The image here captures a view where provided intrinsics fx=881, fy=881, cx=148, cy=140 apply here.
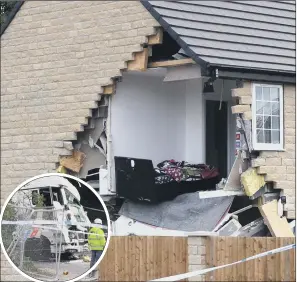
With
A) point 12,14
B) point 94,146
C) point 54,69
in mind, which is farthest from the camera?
point 12,14

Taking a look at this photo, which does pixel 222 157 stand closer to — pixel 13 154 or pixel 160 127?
pixel 160 127

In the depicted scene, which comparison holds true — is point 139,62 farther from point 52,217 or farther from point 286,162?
point 52,217

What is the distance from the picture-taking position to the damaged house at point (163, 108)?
1371cm

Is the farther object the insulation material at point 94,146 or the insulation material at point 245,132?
the insulation material at point 94,146

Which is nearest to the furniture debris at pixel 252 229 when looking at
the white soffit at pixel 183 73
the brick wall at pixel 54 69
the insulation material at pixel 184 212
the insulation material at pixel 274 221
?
the insulation material at pixel 274 221

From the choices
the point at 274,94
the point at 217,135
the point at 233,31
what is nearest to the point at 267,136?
the point at 274,94

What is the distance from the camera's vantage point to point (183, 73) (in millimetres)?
13641

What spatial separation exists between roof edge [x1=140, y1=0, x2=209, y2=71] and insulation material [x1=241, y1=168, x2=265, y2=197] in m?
1.88

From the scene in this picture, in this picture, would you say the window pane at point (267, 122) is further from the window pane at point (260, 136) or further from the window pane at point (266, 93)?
the window pane at point (266, 93)

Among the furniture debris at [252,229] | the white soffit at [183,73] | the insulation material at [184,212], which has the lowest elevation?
the furniture debris at [252,229]

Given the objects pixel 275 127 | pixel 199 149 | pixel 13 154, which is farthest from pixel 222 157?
pixel 13 154

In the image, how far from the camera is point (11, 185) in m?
15.8

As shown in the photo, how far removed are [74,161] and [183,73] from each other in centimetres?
258

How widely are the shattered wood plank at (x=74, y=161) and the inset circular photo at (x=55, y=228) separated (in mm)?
10889
